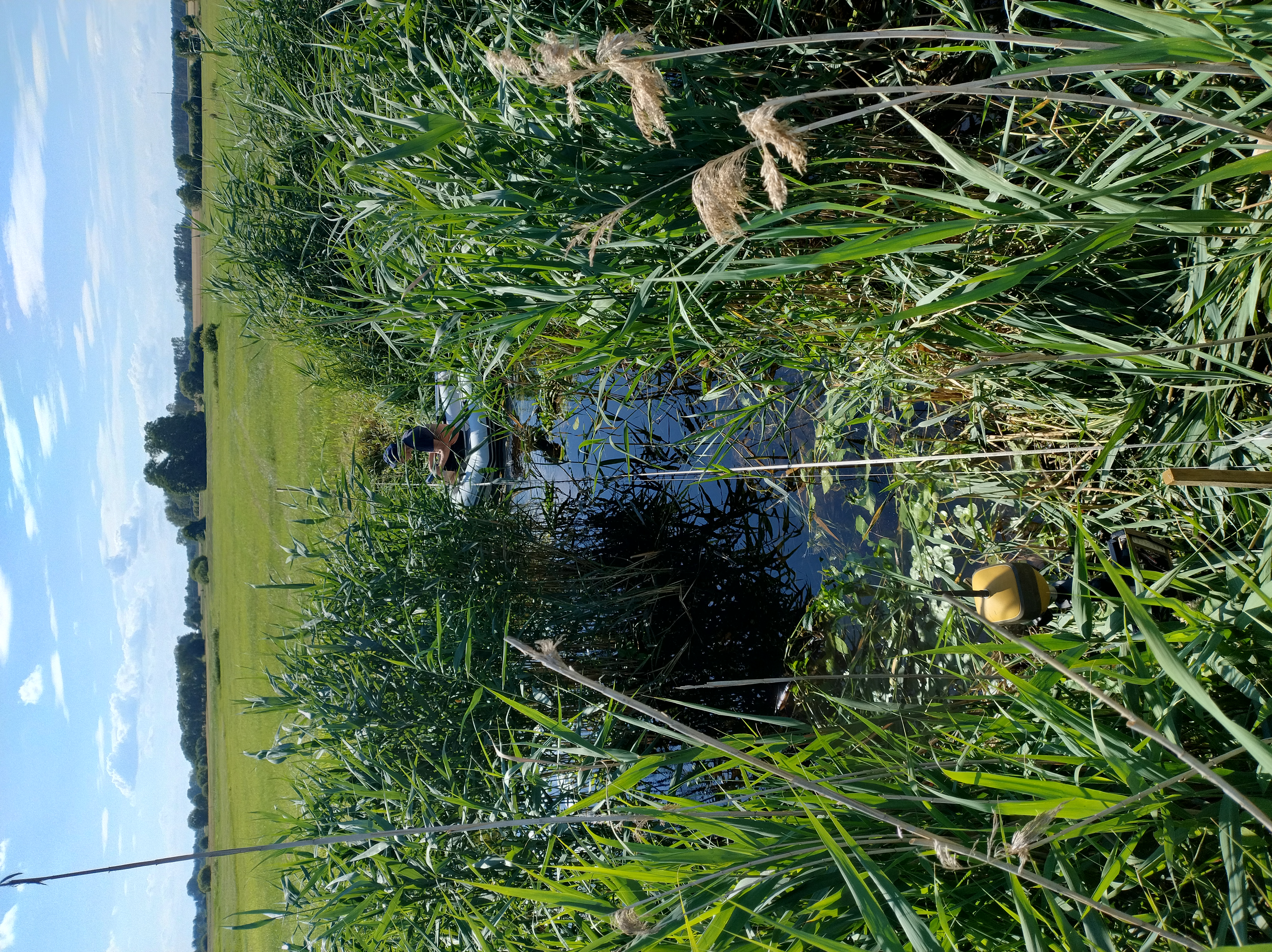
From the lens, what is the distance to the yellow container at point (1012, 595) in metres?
1.94

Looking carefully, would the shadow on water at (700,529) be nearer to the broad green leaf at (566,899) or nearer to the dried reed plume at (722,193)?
the broad green leaf at (566,899)

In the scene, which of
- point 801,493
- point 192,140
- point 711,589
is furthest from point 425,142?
point 192,140

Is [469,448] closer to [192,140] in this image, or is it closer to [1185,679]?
[1185,679]

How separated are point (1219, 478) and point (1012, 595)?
2.57 feet

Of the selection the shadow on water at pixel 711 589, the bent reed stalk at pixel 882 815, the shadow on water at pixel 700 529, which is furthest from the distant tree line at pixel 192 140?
the bent reed stalk at pixel 882 815

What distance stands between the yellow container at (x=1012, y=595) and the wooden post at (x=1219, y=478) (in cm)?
73

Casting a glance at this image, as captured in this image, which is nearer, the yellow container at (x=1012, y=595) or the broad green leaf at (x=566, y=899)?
the broad green leaf at (x=566, y=899)

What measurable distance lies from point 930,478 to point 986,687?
634 mm

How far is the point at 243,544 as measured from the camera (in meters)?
14.8

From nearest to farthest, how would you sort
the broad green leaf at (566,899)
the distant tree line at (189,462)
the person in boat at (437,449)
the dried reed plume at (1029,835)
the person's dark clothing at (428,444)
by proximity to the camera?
the dried reed plume at (1029,835), the broad green leaf at (566,899), the person in boat at (437,449), the person's dark clothing at (428,444), the distant tree line at (189,462)

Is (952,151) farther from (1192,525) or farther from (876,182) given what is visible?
(1192,525)

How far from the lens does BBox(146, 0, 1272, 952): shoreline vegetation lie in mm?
1273

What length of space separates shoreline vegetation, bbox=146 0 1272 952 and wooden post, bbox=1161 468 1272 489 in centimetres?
14

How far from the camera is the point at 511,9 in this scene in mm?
2207
